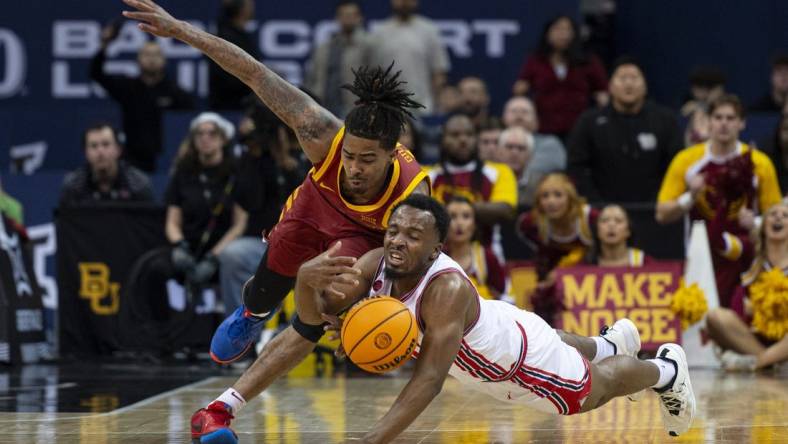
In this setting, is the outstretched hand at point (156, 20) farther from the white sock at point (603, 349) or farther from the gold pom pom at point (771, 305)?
the gold pom pom at point (771, 305)

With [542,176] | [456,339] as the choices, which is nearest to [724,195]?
[542,176]

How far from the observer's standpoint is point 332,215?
6949 mm

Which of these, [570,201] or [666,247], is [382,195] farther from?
[666,247]

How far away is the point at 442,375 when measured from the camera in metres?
5.66

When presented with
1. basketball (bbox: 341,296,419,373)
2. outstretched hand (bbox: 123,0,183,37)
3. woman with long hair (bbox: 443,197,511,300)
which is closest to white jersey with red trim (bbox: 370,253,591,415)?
basketball (bbox: 341,296,419,373)

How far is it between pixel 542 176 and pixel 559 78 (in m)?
2.02

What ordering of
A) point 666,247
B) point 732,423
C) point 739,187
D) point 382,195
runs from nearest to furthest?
point 382,195 → point 732,423 → point 739,187 → point 666,247

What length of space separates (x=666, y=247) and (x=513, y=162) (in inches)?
59.4

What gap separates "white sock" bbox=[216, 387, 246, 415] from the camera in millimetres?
6414

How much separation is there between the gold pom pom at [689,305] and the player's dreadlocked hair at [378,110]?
436 cm

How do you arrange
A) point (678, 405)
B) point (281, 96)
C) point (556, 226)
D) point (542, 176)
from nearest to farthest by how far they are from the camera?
point (678, 405) < point (281, 96) < point (556, 226) < point (542, 176)

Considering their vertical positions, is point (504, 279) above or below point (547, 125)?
below

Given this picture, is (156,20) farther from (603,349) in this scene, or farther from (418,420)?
(603,349)

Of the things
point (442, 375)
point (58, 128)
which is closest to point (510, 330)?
point (442, 375)
